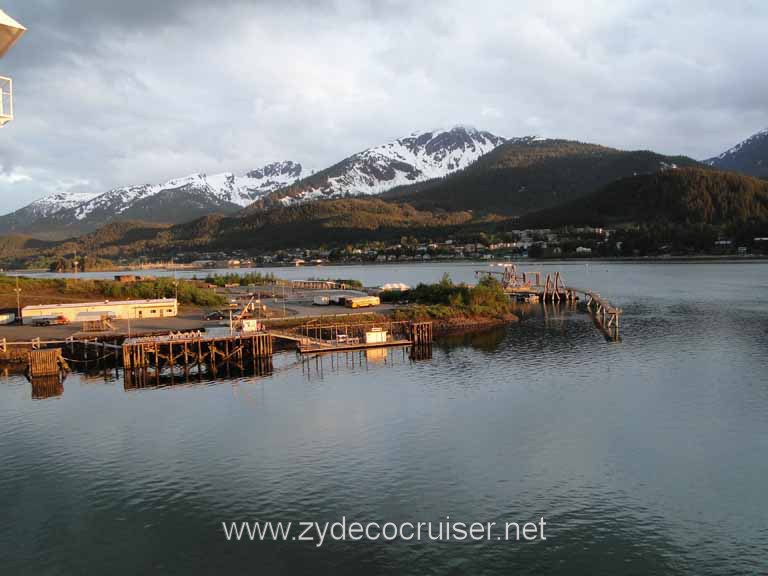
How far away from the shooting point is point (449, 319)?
50562 millimetres

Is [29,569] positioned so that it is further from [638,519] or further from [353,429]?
[638,519]

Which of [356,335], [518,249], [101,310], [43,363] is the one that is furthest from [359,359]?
[518,249]

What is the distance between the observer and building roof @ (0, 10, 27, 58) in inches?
287

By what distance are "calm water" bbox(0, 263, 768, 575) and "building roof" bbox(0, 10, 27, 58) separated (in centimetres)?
1187

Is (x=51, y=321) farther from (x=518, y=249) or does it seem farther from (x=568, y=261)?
(x=518, y=249)

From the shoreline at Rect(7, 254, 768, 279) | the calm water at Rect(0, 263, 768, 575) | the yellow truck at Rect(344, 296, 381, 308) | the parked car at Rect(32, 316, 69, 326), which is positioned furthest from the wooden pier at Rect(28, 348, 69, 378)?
the shoreline at Rect(7, 254, 768, 279)

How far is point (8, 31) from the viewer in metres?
7.38

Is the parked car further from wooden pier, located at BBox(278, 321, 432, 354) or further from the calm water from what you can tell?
wooden pier, located at BBox(278, 321, 432, 354)

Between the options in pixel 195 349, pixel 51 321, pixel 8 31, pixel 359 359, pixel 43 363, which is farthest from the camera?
pixel 51 321

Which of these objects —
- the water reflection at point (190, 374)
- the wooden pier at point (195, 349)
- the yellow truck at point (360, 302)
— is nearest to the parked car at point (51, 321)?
the wooden pier at point (195, 349)

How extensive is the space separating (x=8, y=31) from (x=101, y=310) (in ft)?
148

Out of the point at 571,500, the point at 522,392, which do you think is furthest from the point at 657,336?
the point at 571,500

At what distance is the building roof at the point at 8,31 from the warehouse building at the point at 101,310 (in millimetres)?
42061

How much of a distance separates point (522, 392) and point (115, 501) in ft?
59.1
